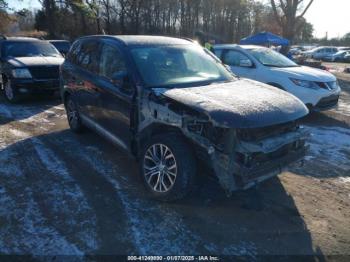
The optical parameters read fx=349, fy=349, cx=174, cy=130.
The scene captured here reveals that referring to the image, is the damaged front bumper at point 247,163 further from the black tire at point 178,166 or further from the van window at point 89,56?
the van window at point 89,56

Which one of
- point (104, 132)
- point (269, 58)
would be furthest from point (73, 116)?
point (269, 58)

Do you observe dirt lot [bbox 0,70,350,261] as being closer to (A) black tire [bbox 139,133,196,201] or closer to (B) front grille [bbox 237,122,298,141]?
(A) black tire [bbox 139,133,196,201]

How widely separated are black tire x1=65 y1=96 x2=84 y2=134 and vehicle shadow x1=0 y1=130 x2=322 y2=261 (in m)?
1.32

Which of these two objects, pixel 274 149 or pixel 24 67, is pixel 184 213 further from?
pixel 24 67

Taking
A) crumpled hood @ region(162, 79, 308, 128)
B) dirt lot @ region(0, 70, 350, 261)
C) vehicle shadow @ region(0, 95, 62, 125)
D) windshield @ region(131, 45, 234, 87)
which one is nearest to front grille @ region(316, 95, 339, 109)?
dirt lot @ region(0, 70, 350, 261)

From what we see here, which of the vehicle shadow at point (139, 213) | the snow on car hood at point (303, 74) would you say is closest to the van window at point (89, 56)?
the vehicle shadow at point (139, 213)

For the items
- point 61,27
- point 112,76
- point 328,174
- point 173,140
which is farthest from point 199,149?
point 61,27

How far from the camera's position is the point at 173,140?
391 centimetres

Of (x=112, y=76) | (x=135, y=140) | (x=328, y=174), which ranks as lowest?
(x=328, y=174)

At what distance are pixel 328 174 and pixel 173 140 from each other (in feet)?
8.77

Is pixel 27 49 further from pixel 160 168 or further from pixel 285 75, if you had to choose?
pixel 160 168

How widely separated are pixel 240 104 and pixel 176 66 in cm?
141

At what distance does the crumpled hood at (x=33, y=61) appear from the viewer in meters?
9.46

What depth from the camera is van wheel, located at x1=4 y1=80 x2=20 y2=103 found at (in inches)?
375
